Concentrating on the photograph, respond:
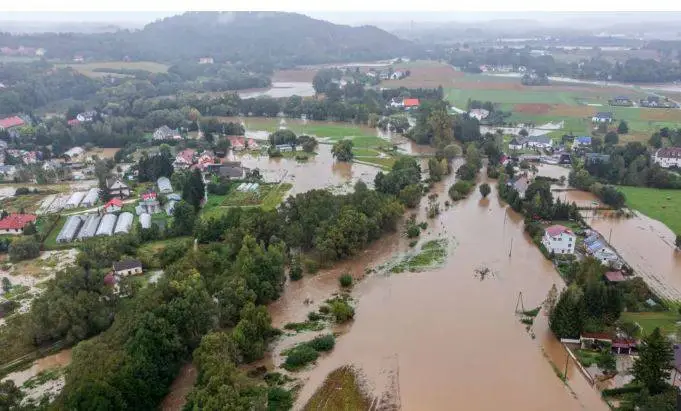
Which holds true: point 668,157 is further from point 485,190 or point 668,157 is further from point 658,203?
point 485,190

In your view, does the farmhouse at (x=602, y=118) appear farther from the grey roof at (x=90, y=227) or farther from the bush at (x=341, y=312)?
the grey roof at (x=90, y=227)

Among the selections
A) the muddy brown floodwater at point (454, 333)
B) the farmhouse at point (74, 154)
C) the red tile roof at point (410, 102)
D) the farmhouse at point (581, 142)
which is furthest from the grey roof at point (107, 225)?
the red tile roof at point (410, 102)

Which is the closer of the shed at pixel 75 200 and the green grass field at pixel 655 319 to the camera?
the green grass field at pixel 655 319

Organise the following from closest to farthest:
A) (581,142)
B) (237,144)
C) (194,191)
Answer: (194,191)
(581,142)
(237,144)

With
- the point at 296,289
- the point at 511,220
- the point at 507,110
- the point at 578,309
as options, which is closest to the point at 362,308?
the point at 296,289

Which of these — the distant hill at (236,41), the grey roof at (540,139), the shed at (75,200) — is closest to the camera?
the shed at (75,200)

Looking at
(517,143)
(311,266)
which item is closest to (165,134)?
(311,266)
